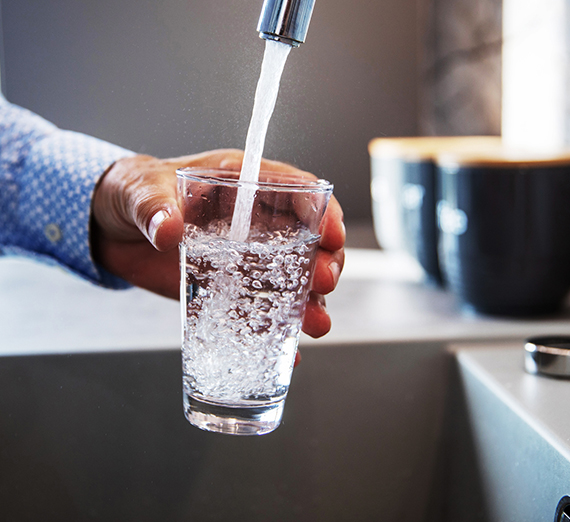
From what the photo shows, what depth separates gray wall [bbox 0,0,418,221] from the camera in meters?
0.34

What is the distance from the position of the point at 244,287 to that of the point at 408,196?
0.70m

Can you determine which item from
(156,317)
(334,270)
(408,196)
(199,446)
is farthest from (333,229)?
(408,196)

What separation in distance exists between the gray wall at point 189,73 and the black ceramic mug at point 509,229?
0.38 m

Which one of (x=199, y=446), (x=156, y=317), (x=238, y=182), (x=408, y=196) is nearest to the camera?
(x=238, y=182)

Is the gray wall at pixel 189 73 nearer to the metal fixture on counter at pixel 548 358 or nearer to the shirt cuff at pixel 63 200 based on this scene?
the shirt cuff at pixel 63 200

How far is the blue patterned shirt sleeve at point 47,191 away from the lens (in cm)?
43

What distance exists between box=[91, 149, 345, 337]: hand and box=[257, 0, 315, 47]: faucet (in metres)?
0.07

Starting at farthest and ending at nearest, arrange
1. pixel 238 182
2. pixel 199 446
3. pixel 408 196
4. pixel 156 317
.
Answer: pixel 408 196, pixel 156 317, pixel 199 446, pixel 238 182

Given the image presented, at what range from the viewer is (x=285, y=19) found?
29 cm

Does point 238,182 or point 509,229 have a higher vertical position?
point 509,229

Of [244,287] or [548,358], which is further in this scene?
[548,358]

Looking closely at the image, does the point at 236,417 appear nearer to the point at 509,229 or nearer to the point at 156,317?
the point at 156,317

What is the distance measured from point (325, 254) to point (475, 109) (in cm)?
136

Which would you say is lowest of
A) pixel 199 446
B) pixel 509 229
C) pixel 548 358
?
pixel 199 446
